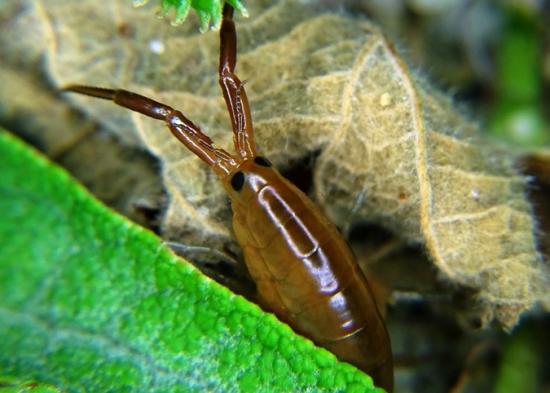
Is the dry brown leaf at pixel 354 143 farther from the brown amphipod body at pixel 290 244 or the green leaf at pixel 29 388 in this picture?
the green leaf at pixel 29 388

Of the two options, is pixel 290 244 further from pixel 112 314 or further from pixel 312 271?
pixel 112 314

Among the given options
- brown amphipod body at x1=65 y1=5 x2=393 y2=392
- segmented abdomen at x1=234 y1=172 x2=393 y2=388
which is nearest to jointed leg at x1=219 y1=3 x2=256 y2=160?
brown amphipod body at x1=65 y1=5 x2=393 y2=392

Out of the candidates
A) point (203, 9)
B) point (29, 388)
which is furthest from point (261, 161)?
point (29, 388)

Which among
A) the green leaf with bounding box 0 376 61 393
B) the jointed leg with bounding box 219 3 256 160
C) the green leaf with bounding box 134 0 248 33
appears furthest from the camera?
the jointed leg with bounding box 219 3 256 160

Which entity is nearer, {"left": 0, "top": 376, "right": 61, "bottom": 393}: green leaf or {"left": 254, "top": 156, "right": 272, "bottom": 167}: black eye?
{"left": 0, "top": 376, "right": 61, "bottom": 393}: green leaf

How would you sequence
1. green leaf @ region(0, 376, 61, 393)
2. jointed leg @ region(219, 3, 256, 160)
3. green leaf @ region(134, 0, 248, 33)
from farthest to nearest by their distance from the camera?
jointed leg @ region(219, 3, 256, 160) < green leaf @ region(134, 0, 248, 33) < green leaf @ region(0, 376, 61, 393)

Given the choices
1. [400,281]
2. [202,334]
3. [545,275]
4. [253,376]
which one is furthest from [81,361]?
[545,275]

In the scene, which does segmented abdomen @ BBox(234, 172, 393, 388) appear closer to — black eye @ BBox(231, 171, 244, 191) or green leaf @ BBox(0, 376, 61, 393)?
black eye @ BBox(231, 171, 244, 191)
